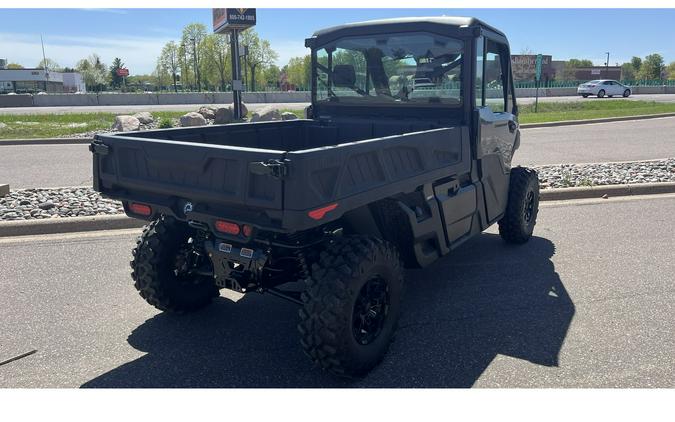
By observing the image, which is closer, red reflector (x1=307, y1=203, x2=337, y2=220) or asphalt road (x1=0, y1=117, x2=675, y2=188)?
red reflector (x1=307, y1=203, x2=337, y2=220)

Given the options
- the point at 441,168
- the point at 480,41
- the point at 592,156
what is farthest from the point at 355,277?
the point at 592,156

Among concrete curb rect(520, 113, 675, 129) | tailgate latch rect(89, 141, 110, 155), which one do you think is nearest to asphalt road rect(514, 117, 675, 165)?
concrete curb rect(520, 113, 675, 129)

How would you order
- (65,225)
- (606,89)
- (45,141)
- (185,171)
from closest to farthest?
(185,171)
(65,225)
(45,141)
(606,89)

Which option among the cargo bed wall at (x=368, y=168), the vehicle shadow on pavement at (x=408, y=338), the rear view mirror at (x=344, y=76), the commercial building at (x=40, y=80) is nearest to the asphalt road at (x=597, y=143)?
the rear view mirror at (x=344, y=76)

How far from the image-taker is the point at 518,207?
568 centimetres

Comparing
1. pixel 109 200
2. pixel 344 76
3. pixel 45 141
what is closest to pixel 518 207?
pixel 344 76

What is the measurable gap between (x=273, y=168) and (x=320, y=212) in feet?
1.20

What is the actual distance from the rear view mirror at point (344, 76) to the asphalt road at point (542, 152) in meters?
5.51

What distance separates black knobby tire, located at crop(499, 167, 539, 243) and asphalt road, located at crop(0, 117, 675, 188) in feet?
17.0

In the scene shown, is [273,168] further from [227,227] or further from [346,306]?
[346,306]

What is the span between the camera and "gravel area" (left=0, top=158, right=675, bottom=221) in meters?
6.78

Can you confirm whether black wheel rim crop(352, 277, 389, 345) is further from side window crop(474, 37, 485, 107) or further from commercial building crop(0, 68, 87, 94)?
commercial building crop(0, 68, 87, 94)

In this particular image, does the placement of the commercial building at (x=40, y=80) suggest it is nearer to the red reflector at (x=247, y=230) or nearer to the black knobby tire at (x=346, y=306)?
the red reflector at (x=247, y=230)

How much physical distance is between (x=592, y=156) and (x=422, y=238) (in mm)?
9133
